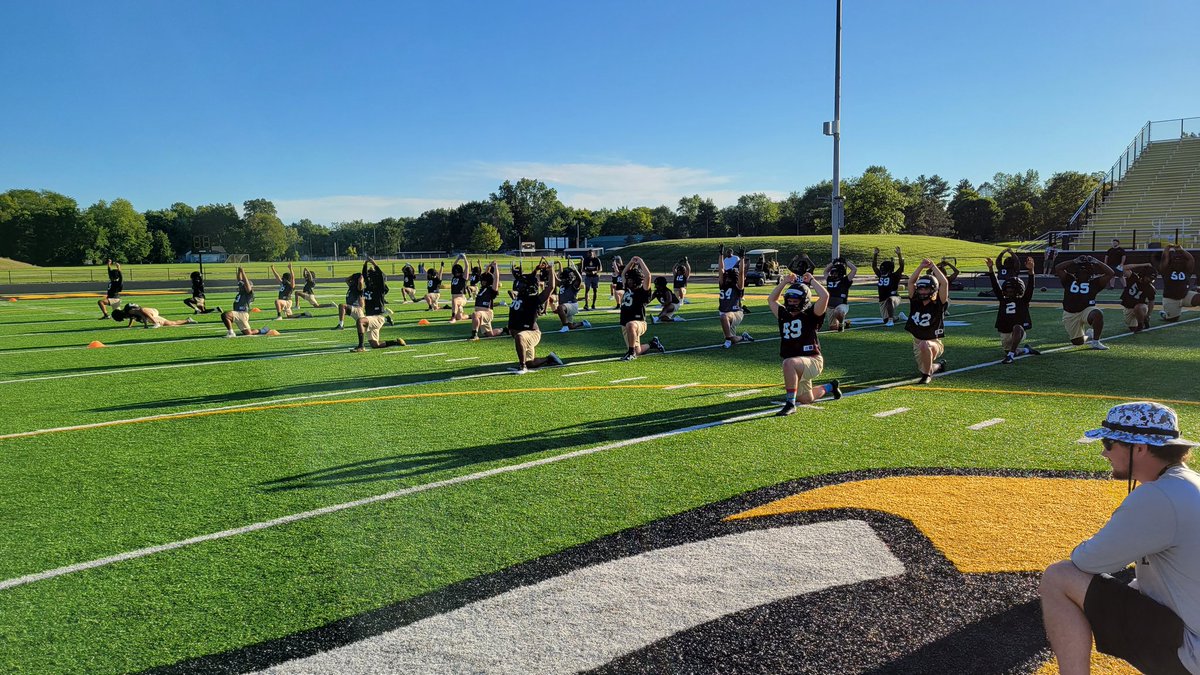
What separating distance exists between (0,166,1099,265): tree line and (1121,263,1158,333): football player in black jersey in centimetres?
4409

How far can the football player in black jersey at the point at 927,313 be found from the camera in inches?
431

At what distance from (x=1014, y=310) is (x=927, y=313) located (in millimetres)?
3347

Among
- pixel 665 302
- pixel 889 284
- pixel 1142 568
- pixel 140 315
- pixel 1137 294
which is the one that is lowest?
pixel 1142 568

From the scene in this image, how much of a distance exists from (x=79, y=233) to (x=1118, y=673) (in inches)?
3117

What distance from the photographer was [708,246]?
73875 mm

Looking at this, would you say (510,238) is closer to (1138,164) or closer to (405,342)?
(1138,164)

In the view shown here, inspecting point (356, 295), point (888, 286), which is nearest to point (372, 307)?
point (356, 295)

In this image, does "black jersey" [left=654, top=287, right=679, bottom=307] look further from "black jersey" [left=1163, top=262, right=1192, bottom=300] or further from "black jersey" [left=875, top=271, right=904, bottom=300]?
"black jersey" [left=1163, top=262, right=1192, bottom=300]

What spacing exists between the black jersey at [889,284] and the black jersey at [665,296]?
18.3ft

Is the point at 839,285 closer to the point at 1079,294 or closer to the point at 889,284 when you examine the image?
the point at 889,284

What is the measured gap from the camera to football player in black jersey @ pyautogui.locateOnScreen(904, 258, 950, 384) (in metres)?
11.0

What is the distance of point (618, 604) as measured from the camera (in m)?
4.46

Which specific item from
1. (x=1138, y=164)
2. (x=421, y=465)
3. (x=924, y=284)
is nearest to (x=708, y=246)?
(x=1138, y=164)

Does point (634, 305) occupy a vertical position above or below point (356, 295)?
below
